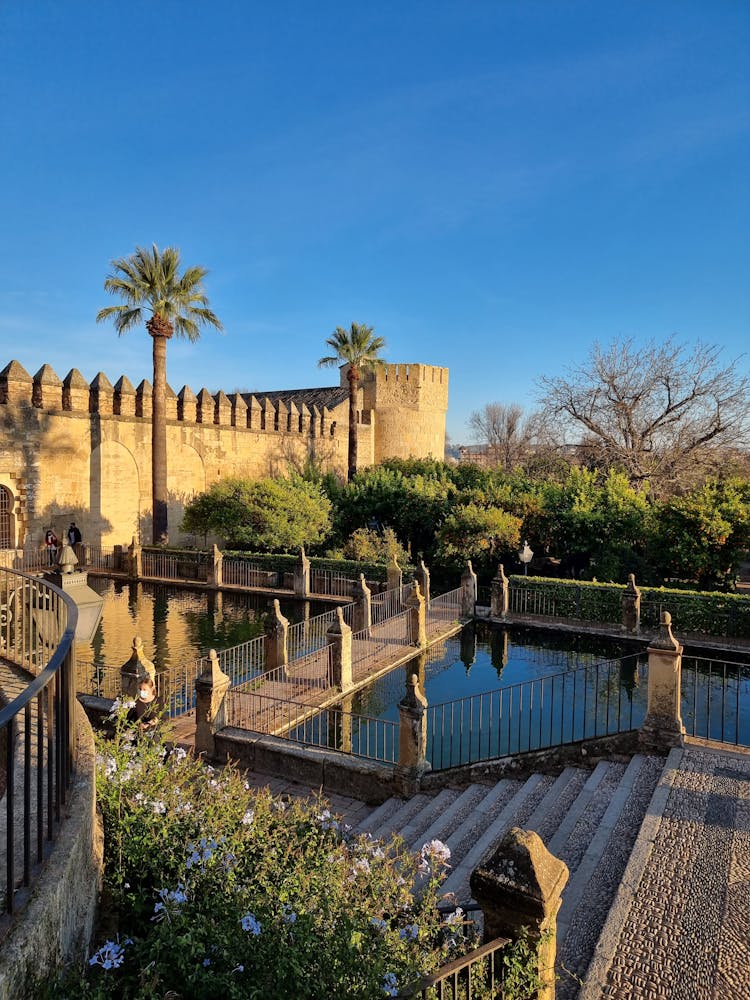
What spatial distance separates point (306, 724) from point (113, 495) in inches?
668

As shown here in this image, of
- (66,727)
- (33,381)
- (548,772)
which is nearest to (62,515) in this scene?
(33,381)

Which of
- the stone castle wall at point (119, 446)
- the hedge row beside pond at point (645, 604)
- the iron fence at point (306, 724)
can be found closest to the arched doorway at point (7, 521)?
the stone castle wall at point (119, 446)

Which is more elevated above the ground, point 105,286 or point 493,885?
point 105,286

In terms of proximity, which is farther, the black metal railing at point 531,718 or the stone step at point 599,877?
the black metal railing at point 531,718

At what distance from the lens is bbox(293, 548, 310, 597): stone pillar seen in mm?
20234

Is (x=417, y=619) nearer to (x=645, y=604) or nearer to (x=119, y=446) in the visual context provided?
(x=645, y=604)

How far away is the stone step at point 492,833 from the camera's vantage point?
5.68 metres

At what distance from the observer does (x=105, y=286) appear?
21953 mm

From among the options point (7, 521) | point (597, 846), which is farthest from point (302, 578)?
point (597, 846)

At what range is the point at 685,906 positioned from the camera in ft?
15.3

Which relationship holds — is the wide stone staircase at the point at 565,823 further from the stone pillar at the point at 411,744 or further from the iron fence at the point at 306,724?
the iron fence at the point at 306,724

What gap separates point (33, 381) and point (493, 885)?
22787 millimetres

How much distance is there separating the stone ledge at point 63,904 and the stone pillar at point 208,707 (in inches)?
220

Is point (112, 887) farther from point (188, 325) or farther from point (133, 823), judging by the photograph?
point (188, 325)
